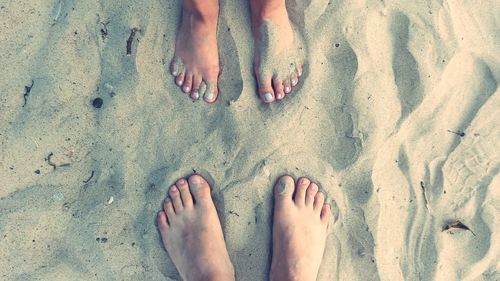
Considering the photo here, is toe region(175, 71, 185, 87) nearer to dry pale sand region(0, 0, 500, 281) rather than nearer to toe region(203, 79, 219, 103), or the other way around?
dry pale sand region(0, 0, 500, 281)

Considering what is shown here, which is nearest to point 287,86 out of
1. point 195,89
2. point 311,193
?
point 195,89

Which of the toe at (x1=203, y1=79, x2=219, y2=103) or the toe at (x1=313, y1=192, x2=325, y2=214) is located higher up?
the toe at (x1=203, y1=79, x2=219, y2=103)

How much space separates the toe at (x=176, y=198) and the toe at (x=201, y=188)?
0.10m

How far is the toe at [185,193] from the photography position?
6.95ft

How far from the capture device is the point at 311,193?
2152 mm

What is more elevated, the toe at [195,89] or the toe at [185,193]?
the toe at [195,89]

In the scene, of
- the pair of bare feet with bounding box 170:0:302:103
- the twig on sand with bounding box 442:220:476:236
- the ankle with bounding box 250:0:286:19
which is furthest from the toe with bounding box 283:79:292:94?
the twig on sand with bounding box 442:220:476:236

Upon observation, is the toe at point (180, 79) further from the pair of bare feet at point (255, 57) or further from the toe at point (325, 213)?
the toe at point (325, 213)

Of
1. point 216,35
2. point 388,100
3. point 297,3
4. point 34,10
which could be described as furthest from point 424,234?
point 34,10

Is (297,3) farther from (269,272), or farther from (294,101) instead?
(269,272)

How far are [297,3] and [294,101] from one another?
0.50 metres

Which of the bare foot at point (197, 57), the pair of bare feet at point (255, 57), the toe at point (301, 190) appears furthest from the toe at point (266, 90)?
the toe at point (301, 190)

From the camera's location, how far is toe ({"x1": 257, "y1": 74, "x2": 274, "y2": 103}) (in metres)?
2.07

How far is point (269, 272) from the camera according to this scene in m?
2.14
